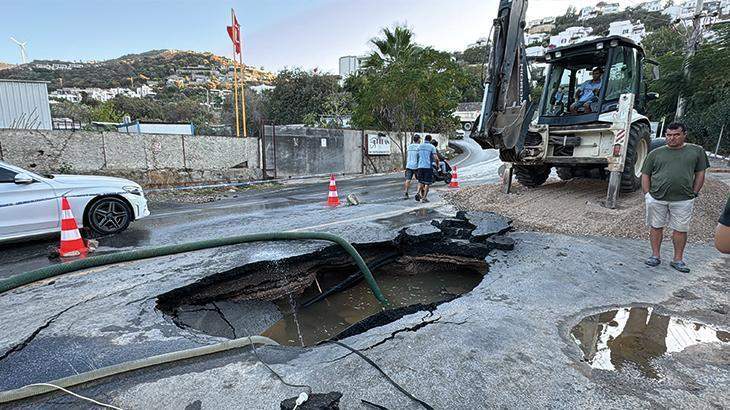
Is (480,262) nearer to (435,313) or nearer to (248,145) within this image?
(435,313)

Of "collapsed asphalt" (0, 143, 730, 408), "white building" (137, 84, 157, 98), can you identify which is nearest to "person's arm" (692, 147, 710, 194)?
"collapsed asphalt" (0, 143, 730, 408)

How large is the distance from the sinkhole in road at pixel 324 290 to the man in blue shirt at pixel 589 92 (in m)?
4.21

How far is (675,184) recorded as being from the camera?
3957 mm

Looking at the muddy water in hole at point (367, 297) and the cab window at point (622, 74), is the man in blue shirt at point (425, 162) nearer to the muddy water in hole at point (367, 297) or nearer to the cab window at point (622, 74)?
the cab window at point (622, 74)

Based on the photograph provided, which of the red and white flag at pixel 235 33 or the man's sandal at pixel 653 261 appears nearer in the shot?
the man's sandal at pixel 653 261

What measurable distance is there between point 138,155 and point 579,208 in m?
12.1

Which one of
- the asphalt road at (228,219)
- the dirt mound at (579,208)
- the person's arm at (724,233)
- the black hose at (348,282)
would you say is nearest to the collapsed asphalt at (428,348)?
the person's arm at (724,233)

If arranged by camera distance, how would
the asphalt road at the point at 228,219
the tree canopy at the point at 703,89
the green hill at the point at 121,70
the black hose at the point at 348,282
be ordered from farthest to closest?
1. the green hill at the point at 121,70
2. the tree canopy at the point at 703,89
3. the asphalt road at the point at 228,219
4. the black hose at the point at 348,282

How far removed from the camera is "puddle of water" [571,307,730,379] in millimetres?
2432

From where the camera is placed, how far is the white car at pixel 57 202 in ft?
16.9

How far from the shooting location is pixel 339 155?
Answer: 57.2 ft

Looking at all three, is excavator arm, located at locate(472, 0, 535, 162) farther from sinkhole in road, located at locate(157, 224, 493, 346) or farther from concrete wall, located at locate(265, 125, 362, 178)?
concrete wall, located at locate(265, 125, 362, 178)

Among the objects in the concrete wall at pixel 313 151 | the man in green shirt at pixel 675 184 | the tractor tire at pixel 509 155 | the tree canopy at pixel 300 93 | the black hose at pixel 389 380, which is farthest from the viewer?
the tree canopy at pixel 300 93

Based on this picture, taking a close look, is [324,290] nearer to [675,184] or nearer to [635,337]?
[635,337]
